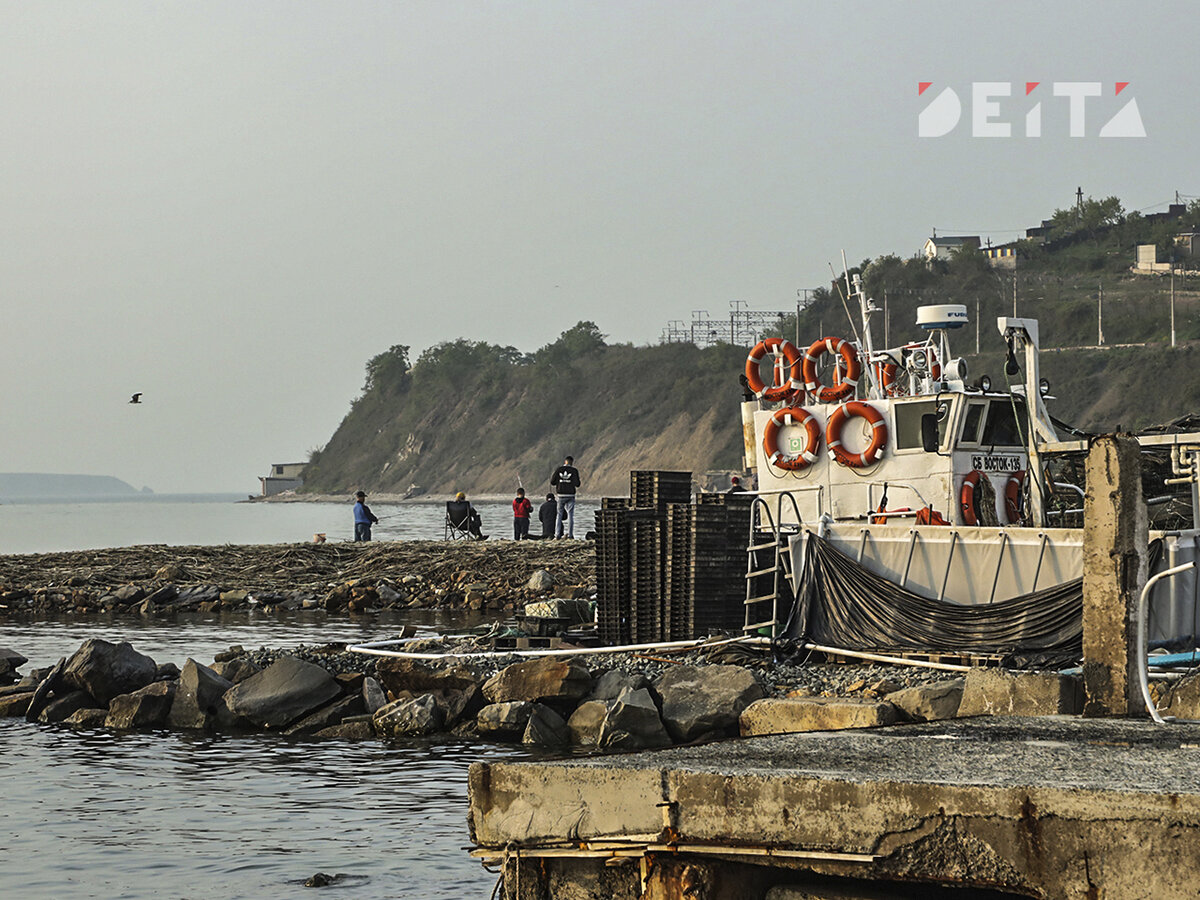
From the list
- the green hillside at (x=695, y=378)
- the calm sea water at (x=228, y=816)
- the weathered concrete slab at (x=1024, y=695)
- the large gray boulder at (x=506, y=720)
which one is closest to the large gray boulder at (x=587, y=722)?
the large gray boulder at (x=506, y=720)

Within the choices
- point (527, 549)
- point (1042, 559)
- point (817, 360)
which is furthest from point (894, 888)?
point (527, 549)

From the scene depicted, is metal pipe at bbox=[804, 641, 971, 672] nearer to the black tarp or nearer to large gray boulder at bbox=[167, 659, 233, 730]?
the black tarp

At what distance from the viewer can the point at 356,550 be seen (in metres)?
37.7

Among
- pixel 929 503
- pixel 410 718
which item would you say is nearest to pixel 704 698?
pixel 410 718

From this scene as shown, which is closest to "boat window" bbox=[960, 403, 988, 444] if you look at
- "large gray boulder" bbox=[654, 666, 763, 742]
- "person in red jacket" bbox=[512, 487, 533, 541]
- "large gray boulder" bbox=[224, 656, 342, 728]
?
"large gray boulder" bbox=[654, 666, 763, 742]

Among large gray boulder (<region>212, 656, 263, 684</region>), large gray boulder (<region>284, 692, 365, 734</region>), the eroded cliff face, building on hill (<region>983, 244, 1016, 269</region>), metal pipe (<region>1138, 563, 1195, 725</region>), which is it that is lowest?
large gray boulder (<region>284, 692, 365, 734</region>)

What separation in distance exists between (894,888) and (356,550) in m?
32.2

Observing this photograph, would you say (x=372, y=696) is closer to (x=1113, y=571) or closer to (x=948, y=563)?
(x=948, y=563)

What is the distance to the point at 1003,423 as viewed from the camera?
61.5 ft

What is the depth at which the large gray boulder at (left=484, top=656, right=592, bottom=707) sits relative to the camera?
14.8 meters

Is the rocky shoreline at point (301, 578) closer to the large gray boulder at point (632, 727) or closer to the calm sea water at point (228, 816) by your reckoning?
the calm sea water at point (228, 816)

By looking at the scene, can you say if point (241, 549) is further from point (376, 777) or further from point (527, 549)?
point (376, 777)

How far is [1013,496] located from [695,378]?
12168 centimetres

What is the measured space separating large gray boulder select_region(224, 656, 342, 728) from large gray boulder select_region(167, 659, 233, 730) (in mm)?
164
